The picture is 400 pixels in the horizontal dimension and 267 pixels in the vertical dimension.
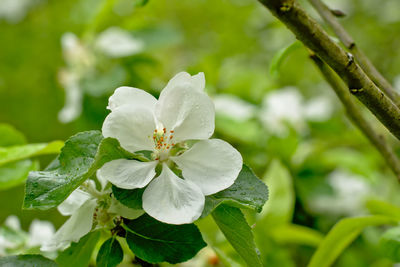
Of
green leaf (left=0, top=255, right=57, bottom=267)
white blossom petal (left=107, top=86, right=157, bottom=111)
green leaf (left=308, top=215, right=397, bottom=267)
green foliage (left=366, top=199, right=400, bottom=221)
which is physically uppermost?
white blossom petal (left=107, top=86, right=157, bottom=111)

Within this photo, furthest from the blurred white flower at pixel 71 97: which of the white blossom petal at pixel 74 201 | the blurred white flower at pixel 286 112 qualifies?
the white blossom petal at pixel 74 201

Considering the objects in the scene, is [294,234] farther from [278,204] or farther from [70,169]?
[70,169]

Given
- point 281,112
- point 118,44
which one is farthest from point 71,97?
point 281,112

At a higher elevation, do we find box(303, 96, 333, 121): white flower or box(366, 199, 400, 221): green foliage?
box(366, 199, 400, 221): green foliage

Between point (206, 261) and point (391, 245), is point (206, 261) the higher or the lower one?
the lower one

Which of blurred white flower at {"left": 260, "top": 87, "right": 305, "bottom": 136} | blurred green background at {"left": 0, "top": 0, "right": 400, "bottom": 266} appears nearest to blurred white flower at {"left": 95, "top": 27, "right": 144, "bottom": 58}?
blurred green background at {"left": 0, "top": 0, "right": 400, "bottom": 266}

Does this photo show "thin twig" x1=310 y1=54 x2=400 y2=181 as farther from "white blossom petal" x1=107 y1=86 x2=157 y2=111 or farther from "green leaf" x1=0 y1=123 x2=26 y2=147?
"green leaf" x1=0 y1=123 x2=26 y2=147
